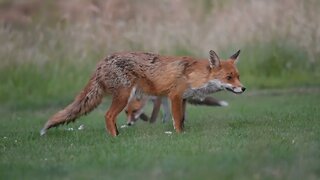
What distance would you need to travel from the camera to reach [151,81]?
11961 mm

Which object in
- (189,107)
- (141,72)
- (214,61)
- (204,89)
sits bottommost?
(189,107)

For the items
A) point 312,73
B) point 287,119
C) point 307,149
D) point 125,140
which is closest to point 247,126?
point 287,119

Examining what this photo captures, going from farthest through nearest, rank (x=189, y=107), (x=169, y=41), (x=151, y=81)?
1. (x=169, y=41)
2. (x=189, y=107)
3. (x=151, y=81)

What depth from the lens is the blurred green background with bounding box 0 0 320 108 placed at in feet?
65.2

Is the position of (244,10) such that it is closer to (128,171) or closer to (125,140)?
(125,140)

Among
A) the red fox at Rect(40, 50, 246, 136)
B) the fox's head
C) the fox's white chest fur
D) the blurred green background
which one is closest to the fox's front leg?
the red fox at Rect(40, 50, 246, 136)

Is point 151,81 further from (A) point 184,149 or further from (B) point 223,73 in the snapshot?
(A) point 184,149

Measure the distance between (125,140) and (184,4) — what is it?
12.9 metres

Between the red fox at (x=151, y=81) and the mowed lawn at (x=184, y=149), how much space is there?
15.6 inches

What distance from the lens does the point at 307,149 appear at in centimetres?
855

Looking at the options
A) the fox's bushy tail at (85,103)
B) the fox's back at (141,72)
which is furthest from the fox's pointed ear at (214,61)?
the fox's bushy tail at (85,103)

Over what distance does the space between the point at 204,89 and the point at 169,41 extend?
30.8 feet

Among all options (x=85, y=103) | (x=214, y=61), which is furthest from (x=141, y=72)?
(x=214, y=61)

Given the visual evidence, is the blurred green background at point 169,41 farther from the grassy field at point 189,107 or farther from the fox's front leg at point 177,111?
the fox's front leg at point 177,111
